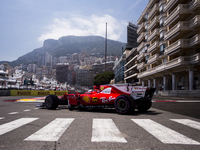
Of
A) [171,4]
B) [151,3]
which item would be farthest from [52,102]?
[151,3]

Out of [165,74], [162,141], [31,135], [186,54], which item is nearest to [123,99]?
[162,141]

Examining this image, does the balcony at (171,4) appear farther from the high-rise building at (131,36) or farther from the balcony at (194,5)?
the high-rise building at (131,36)

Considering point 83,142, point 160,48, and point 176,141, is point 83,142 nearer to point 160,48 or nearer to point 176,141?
point 176,141

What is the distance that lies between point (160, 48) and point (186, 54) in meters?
8.94

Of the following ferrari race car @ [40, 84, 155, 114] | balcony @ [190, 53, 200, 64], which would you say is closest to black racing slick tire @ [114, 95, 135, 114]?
ferrari race car @ [40, 84, 155, 114]

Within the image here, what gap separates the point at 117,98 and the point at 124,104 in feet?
1.30

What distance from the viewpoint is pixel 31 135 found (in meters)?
3.66

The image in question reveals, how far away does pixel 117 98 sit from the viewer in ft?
23.1

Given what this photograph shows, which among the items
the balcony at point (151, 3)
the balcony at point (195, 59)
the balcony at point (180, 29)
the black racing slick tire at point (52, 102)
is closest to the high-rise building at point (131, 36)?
the balcony at point (151, 3)

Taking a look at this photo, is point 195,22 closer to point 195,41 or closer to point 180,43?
point 195,41

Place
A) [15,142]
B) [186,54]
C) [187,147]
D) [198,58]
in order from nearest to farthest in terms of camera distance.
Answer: [187,147] < [15,142] < [198,58] < [186,54]

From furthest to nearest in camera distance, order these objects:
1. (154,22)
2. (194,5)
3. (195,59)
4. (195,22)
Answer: (154,22) < (194,5) < (195,59) < (195,22)

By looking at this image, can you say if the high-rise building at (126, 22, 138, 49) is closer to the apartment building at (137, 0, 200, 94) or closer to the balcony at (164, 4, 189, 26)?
the apartment building at (137, 0, 200, 94)

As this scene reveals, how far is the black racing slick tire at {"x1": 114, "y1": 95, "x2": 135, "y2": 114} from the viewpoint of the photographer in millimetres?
6719
